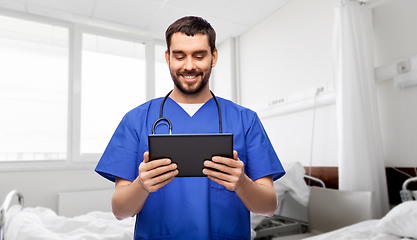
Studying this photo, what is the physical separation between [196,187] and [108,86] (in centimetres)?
298

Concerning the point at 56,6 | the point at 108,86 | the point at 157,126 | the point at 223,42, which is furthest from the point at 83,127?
the point at 157,126

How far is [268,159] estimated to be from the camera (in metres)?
0.93

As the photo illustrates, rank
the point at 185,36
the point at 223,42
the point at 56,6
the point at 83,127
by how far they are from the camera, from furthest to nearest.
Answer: the point at 223,42 < the point at 83,127 < the point at 56,6 < the point at 185,36

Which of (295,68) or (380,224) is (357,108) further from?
(295,68)

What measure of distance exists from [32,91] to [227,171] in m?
3.18

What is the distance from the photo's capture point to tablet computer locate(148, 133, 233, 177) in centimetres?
73

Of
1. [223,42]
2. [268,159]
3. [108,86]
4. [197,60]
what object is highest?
[223,42]

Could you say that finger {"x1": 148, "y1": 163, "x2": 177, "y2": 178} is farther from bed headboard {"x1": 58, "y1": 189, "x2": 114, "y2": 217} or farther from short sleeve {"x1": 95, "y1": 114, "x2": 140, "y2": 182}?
bed headboard {"x1": 58, "y1": 189, "x2": 114, "y2": 217}

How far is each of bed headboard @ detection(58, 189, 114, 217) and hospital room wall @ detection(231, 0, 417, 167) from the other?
6.51 feet

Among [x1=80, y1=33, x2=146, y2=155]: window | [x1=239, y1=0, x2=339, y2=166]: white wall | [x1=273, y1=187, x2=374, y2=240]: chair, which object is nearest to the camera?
[x1=273, y1=187, x2=374, y2=240]: chair

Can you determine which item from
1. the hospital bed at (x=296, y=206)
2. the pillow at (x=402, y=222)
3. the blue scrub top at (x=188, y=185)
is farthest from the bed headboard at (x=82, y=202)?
the pillow at (x=402, y=222)

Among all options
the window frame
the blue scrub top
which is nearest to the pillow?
the blue scrub top

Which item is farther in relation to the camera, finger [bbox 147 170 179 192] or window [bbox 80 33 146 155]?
window [bbox 80 33 146 155]

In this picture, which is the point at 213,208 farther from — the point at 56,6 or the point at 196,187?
the point at 56,6
